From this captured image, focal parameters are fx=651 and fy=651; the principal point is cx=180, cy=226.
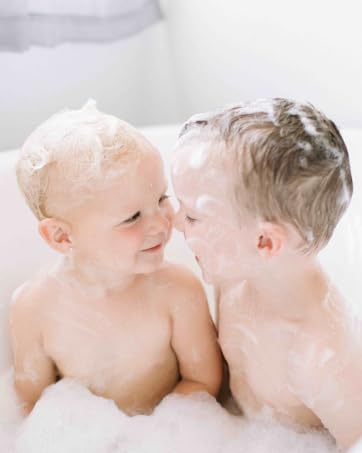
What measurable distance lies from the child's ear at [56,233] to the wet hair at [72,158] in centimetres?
2

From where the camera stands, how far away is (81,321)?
1225 mm

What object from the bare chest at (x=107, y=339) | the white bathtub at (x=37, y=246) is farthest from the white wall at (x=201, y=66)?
the bare chest at (x=107, y=339)

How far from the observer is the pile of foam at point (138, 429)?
120 centimetres

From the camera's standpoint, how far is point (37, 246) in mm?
1510

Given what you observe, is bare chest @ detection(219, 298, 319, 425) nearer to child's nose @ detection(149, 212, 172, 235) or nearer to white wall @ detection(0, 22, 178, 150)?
child's nose @ detection(149, 212, 172, 235)

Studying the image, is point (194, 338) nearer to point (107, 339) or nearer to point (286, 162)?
point (107, 339)

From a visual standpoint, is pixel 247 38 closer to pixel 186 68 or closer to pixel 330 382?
pixel 186 68

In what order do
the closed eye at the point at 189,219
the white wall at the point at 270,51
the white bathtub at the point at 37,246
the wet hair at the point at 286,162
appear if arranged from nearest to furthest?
the wet hair at the point at 286,162 → the closed eye at the point at 189,219 → the white bathtub at the point at 37,246 → the white wall at the point at 270,51

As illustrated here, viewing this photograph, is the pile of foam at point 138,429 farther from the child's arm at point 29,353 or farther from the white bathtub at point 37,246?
the white bathtub at point 37,246

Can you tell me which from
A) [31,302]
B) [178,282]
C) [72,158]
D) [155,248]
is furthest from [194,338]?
[72,158]

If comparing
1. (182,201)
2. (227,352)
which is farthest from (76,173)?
(227,352)

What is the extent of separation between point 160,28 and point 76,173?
111 cm

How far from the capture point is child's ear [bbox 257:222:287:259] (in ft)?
2.99

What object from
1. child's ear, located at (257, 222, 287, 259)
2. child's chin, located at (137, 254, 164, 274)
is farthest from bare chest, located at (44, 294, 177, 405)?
child's ear, located at (257, 222, 287, 259)
